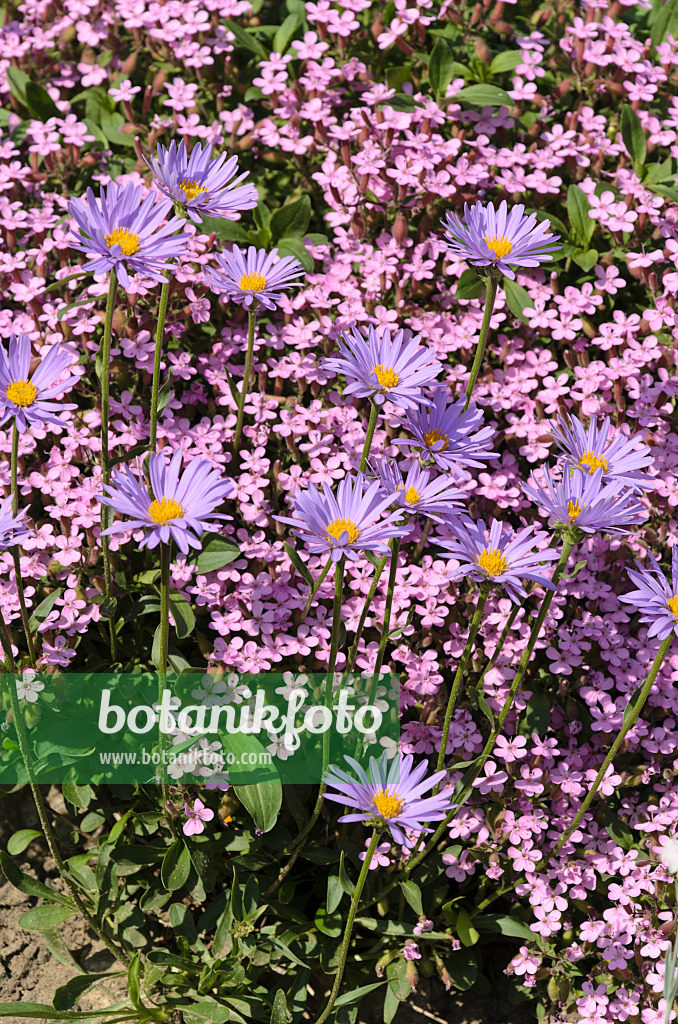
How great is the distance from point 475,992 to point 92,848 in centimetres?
108

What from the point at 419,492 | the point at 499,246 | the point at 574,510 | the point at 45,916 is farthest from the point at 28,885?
Result: the point at 499,246

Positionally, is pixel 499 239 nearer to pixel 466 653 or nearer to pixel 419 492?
pixel 419 492

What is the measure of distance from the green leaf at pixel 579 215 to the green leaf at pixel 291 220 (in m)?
0.78

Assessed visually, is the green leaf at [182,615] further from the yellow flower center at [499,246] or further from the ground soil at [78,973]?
the yellow flower center at [499,246]

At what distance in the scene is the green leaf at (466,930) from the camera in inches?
94.7

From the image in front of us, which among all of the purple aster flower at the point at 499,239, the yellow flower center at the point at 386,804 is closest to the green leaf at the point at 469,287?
the purple aster flower at the point at 499,239

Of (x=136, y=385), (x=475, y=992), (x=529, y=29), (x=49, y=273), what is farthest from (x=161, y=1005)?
(x=529, y=29)

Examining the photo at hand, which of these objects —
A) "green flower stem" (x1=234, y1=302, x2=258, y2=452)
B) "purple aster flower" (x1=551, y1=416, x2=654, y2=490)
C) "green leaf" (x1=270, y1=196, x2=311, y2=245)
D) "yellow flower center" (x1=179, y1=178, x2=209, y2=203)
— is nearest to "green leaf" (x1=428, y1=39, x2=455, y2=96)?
"green leaf" (x1=270, y1=196, x2=311, y2=245)

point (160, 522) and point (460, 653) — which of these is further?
point (460, 653)

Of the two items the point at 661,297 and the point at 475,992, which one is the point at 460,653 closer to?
the point at 475,992

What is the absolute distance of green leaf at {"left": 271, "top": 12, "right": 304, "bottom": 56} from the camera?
323 cm

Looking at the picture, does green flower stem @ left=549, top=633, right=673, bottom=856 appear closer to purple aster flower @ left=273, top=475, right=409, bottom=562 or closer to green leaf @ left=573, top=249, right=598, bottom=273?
A: purple aster flower @ left=273, top=475, right=409, bottom=562

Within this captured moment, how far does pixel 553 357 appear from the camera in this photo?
118 inches

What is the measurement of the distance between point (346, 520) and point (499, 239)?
2.59 feet
